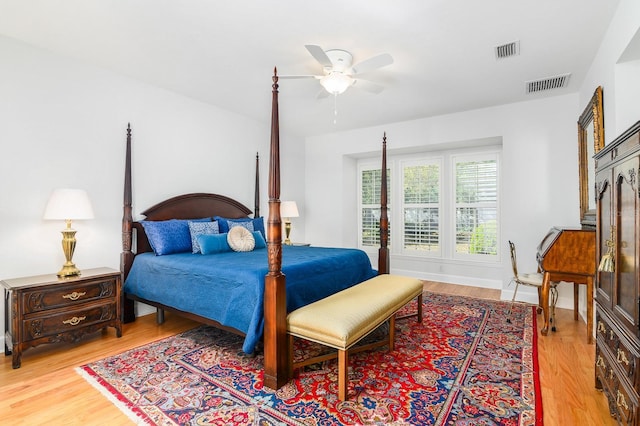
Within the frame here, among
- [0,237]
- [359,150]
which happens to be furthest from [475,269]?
[0,237]

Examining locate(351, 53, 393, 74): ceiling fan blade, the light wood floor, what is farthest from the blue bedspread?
locate(351, 53, 393, 74): ceiling fan blade

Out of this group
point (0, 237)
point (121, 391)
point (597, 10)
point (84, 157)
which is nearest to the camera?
point (121, 391)

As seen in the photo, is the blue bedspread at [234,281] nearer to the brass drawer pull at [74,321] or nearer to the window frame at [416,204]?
the brass drawer pull at [74,321]

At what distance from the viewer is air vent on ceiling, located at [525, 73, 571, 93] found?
139 inches

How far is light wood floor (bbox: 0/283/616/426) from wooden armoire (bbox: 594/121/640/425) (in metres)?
0.23

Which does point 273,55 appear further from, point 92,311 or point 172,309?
point 92,311

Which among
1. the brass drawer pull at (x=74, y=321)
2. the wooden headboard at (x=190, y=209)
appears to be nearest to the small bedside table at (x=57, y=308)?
the brass drawer pull at (x=74, y=321)

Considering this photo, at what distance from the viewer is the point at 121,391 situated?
6.98 feet

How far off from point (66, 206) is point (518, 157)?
5.17 meters

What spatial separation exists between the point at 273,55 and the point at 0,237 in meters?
2.84

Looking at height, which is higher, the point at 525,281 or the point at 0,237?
the point at 0,237

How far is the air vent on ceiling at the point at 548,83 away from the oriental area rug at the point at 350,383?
2.70 metres

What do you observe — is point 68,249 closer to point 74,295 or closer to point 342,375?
point 74,295

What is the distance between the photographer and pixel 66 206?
2.79 metres
